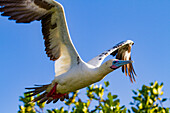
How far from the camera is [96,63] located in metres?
6.87

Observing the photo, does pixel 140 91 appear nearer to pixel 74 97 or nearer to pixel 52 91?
pixel 74 97

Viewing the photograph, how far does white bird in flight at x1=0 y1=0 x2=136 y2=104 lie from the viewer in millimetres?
5863

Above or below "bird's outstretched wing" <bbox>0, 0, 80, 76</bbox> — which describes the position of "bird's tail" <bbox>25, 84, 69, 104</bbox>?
below

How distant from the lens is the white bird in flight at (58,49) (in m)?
5.86

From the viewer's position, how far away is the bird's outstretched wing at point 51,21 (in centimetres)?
599

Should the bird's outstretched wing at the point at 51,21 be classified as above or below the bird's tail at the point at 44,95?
above

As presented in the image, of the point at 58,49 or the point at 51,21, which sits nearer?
the point at 51,21

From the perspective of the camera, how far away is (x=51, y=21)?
623 centimetres

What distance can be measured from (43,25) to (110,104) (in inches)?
97.1

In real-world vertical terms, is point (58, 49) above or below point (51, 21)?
below

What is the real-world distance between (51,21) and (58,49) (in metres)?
0.68

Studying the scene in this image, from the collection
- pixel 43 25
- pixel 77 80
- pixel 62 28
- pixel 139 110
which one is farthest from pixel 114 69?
pixel 139 110

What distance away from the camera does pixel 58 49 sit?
658cm

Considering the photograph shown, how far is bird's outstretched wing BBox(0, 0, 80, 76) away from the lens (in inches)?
236
